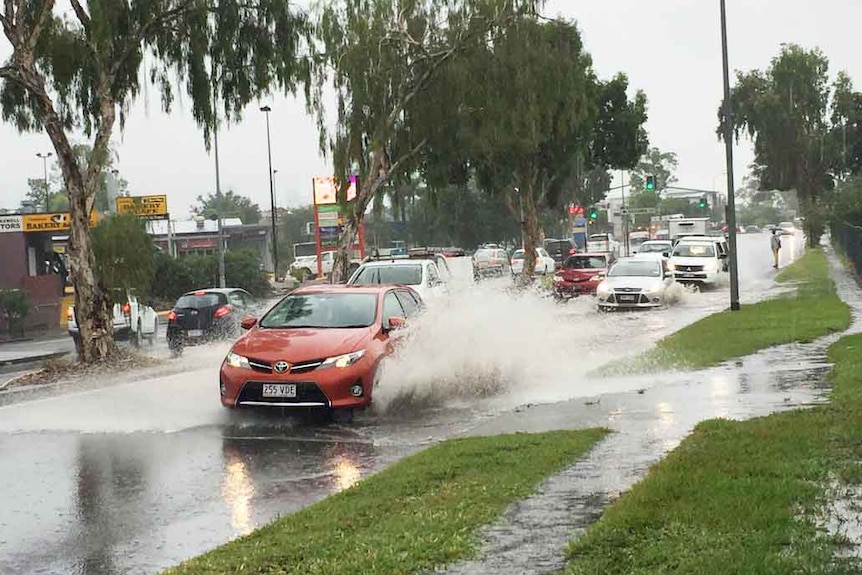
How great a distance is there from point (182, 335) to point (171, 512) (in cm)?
1910

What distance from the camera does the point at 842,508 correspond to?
21.3ft

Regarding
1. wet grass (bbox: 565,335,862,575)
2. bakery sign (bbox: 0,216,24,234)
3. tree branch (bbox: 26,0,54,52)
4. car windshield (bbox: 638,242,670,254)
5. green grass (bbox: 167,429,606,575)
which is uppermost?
tree branch (bbox: 26,0,54,52)

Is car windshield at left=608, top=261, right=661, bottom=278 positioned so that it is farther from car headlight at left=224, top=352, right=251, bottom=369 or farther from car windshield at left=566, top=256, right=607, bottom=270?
car headlight at left=224, top=352, right=251, bottom=369

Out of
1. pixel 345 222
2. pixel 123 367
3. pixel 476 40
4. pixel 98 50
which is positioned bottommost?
pixel 123 367

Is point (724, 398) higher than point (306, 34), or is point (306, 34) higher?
point (306, 34)

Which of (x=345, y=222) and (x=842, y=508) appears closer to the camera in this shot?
(x=842, y=508)

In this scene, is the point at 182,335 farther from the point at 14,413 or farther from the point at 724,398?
the point at 724,398

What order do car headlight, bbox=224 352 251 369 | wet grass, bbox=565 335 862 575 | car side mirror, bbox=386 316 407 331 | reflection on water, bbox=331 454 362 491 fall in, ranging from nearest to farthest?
wet grass, bbox=565 335 862 575 → reflection on water, bbox=331 454 362 491 → car headlight, bbox=224 352 251 369 → car side mirror, bbox=386 316 407 331

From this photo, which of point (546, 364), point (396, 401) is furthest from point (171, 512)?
point (546, 364)

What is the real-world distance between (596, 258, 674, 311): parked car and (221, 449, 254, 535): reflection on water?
74.4 feet

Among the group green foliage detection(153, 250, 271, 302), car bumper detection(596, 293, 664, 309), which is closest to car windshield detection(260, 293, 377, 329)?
car bumper detection(596, 293, 664, 309)

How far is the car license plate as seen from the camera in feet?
38.8

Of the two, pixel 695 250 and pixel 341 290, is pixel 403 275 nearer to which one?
pixel 341 290

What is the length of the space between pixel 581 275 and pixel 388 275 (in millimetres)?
15962
